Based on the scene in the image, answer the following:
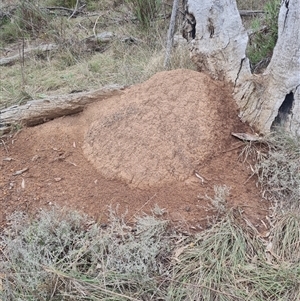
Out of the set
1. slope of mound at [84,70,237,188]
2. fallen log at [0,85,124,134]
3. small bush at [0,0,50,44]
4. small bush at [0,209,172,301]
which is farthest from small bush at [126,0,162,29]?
small bush at [0,209,172,301]

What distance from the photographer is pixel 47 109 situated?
10.4 ft

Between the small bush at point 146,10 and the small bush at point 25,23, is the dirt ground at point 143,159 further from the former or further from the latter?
the small bush at point 25,23

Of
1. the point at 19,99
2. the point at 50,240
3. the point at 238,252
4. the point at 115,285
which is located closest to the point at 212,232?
the point at 238,252

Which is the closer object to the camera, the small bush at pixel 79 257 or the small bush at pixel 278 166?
the small bush at pixel 79 257

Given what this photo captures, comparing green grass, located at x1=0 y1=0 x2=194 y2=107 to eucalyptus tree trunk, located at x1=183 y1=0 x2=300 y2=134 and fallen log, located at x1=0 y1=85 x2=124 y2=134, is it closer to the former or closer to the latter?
fallen log, located at x1=0 y1=85 x2=124 y2=134

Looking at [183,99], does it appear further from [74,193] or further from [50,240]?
[50,240]

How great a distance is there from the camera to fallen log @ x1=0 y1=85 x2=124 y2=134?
313cm

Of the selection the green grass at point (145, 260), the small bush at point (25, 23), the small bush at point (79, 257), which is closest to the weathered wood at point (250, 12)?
the small bush at point (25, 23)

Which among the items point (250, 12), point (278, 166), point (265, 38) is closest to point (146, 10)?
point (250, 12)

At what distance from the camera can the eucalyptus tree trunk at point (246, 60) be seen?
2.62m

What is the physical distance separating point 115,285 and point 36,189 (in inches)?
34.0

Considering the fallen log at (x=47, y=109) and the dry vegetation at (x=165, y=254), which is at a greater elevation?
the fallen log at (x=47, y=109)

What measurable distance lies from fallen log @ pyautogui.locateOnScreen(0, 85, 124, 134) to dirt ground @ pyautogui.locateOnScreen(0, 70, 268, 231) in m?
0.11

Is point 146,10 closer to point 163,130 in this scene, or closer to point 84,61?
point 84,61
